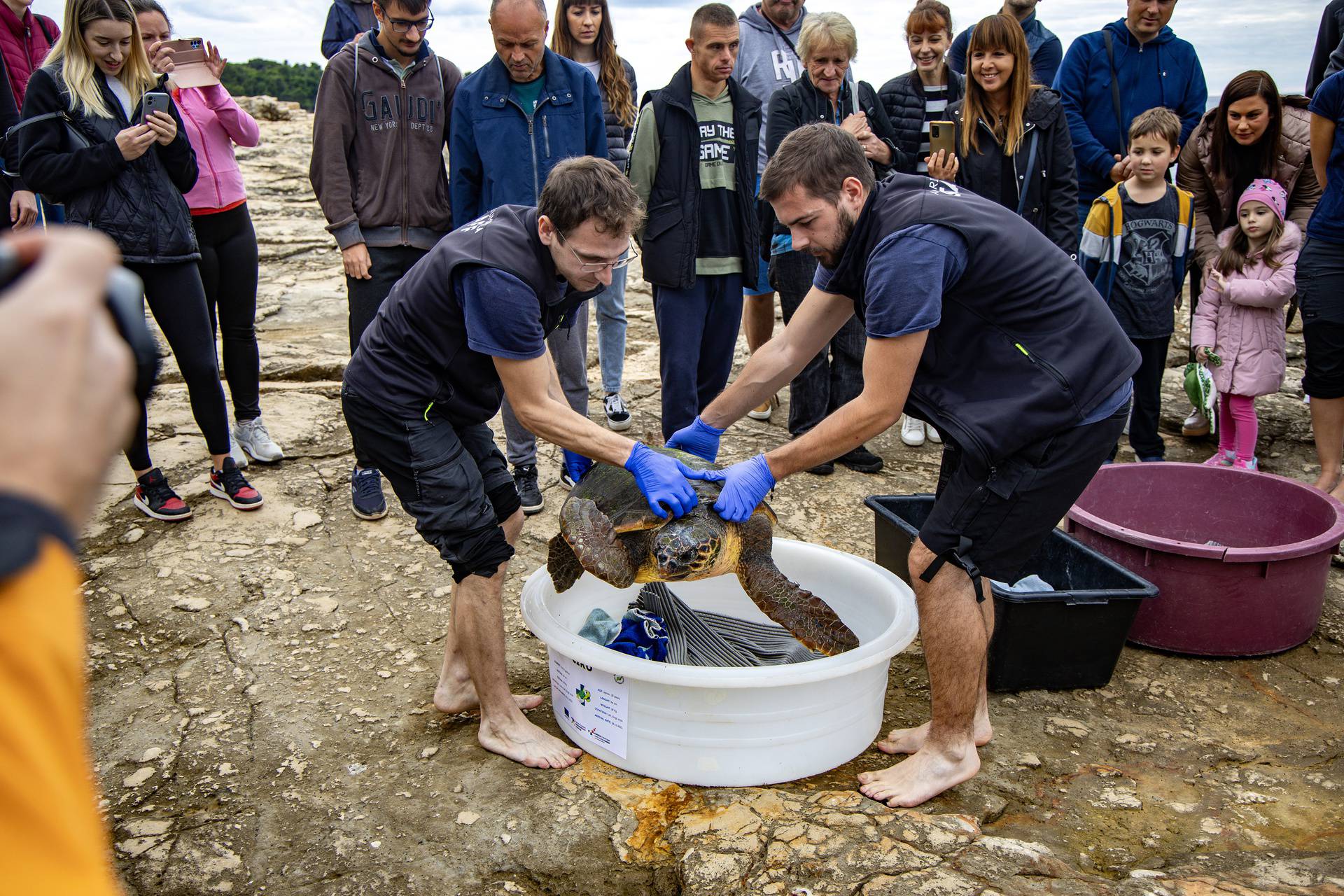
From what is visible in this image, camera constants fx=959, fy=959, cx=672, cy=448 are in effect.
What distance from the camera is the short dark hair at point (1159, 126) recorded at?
13.6 ft

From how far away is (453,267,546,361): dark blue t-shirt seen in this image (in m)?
2.26

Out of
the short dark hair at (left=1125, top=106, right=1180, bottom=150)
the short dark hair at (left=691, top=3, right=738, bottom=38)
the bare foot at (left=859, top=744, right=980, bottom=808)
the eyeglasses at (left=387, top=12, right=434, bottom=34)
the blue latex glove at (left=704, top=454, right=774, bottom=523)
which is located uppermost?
the short dark hair at (left=691, top=3, right=738, bottom=38)

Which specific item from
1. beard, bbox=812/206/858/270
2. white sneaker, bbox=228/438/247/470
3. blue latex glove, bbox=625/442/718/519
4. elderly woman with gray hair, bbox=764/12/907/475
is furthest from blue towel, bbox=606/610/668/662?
white sneaker, bbox=228/438/247/470

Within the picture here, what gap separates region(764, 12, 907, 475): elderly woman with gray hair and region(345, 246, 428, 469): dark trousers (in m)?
1.56

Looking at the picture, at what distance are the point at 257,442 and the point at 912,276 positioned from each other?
3.15m

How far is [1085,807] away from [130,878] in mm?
2219

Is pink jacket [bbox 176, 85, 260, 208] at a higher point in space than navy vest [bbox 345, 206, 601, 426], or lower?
higher

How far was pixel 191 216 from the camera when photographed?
12.3 feet

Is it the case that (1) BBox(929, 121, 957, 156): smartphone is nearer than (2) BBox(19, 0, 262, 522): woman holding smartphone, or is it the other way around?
(2) BBox(19, 0, 262, 522): woman holding smartphone

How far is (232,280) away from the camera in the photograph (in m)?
3.90

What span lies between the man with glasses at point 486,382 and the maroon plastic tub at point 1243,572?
1615 millimetres

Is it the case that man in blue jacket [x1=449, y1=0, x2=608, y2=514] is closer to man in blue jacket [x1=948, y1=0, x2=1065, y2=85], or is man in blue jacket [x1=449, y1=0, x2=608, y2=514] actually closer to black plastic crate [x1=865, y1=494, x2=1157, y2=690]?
black plastic crate [x1=865, y1=494, x2=1157, y2=690]

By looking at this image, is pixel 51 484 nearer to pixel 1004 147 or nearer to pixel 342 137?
pixel 342 137

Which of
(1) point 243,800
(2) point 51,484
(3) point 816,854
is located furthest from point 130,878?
(2) point 51,484
